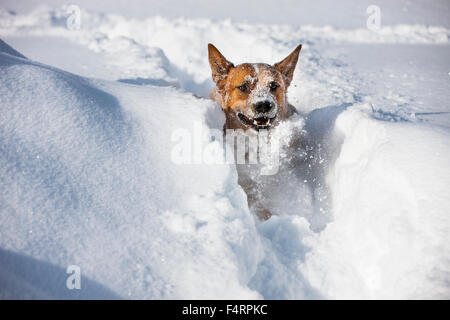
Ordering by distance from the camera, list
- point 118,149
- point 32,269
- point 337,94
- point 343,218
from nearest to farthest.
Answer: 1. point 32,269
2. point 118,149
3. point 343,218
4. point 337,94

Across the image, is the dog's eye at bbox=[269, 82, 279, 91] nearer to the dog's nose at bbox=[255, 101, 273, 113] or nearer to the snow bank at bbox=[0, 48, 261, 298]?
the dog's nose at bbox=[255, 101, 273, 113]

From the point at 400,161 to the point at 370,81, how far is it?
281 centimetres

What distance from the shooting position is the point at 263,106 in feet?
8.32

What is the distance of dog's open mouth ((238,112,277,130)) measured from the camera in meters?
2.63

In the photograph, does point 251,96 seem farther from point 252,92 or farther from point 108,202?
point 108,202

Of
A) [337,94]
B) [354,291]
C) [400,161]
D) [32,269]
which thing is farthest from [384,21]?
[32,269]

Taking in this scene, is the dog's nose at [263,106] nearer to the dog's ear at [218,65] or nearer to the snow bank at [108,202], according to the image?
the dog's ear at [218,65]

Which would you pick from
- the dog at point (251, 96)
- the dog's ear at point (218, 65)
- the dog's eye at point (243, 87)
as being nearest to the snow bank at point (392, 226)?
the dog at point (251, 96)

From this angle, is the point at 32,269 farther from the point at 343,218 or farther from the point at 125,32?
the point at 125,32

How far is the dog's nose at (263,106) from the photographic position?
2537mm

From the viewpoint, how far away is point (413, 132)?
5.77ft

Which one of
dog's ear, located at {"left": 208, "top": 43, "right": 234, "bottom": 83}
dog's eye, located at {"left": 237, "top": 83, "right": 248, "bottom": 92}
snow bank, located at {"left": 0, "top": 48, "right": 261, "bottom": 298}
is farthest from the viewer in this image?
dog's ear, located at {"left": 208, "top": 43, "right": 234, "bottom": 83}

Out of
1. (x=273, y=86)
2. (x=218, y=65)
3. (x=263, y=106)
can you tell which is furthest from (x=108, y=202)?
(x=218, y=65)

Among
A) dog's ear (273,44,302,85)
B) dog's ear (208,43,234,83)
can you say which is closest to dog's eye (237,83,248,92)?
dog's ear (208,43,234,83)
